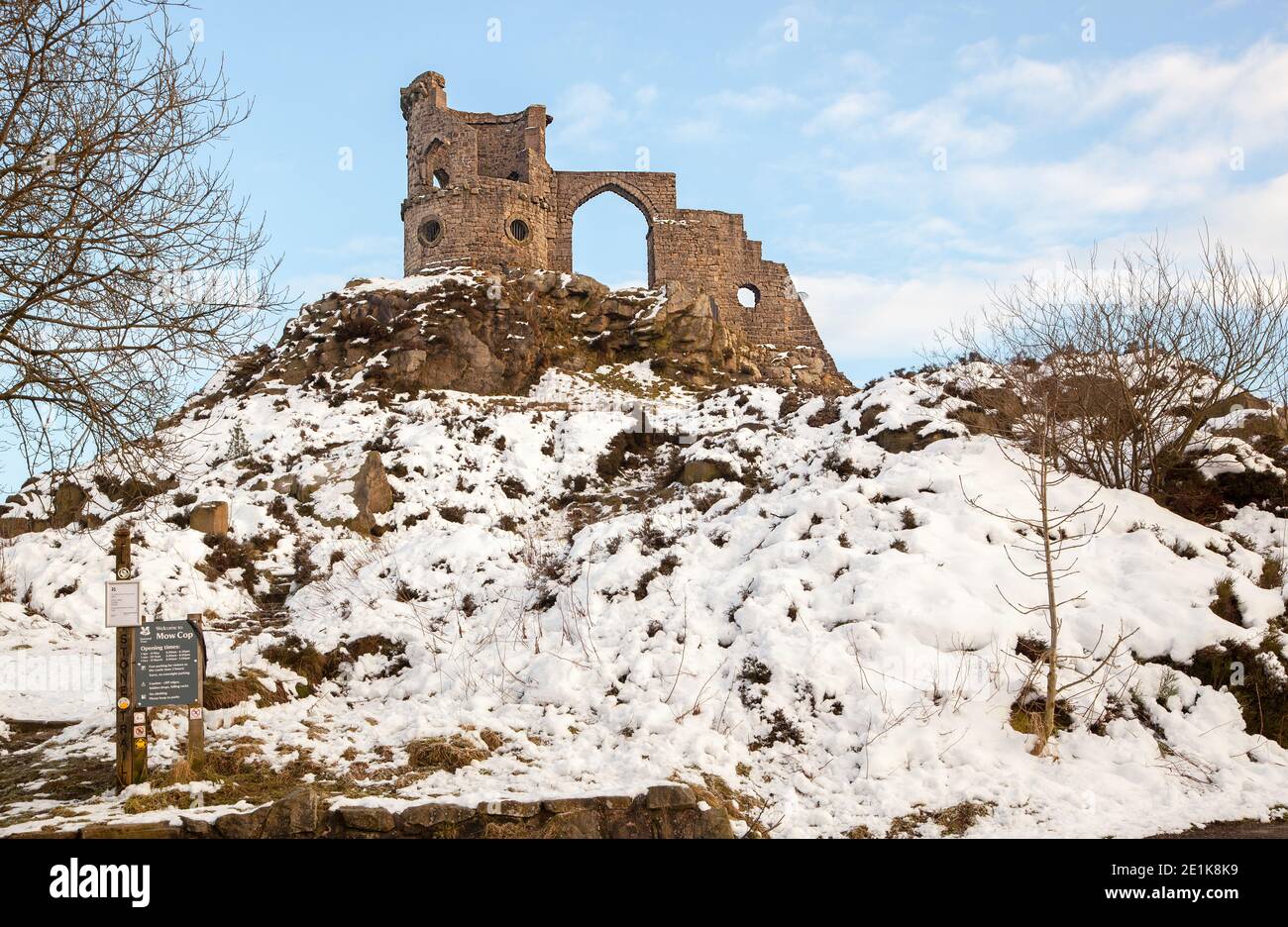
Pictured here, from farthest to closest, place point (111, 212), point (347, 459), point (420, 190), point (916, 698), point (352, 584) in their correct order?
point (420, 190) < point (347, 459) < point (352, 584) < point (916, 698) < point (111, 212)

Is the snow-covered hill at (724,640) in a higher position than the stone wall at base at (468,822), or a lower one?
higher

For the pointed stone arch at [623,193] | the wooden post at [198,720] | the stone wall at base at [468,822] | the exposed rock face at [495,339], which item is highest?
the pointed stone arch at [623,193]

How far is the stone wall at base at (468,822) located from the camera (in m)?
5.98

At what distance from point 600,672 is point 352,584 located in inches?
200

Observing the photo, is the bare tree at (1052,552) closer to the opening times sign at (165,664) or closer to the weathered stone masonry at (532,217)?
the opening times sign at (165,664)

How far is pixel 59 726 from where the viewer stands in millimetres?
8969

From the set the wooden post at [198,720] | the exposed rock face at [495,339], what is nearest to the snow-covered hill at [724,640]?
the wooden post at [198,720]

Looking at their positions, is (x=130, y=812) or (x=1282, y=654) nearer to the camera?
(x=130, y=812)

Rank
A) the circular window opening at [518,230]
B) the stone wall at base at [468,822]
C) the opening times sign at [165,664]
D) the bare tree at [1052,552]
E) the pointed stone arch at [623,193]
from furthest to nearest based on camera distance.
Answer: the pointed stone arch at [623,193]
the circular window opening at [518,230]
the bare tree at [1052,552]
the opening times sign at [165,664]
the stone wall at base at [468,822]

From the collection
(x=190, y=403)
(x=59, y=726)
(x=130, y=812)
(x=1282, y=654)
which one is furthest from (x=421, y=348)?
(x=1282, y=654)

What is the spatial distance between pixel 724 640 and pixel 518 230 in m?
23.4

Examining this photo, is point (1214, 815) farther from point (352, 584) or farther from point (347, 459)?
point (347, 459)

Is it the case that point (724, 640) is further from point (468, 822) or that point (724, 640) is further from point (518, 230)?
point (518, 230)

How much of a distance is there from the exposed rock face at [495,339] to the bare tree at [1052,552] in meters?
12.2
